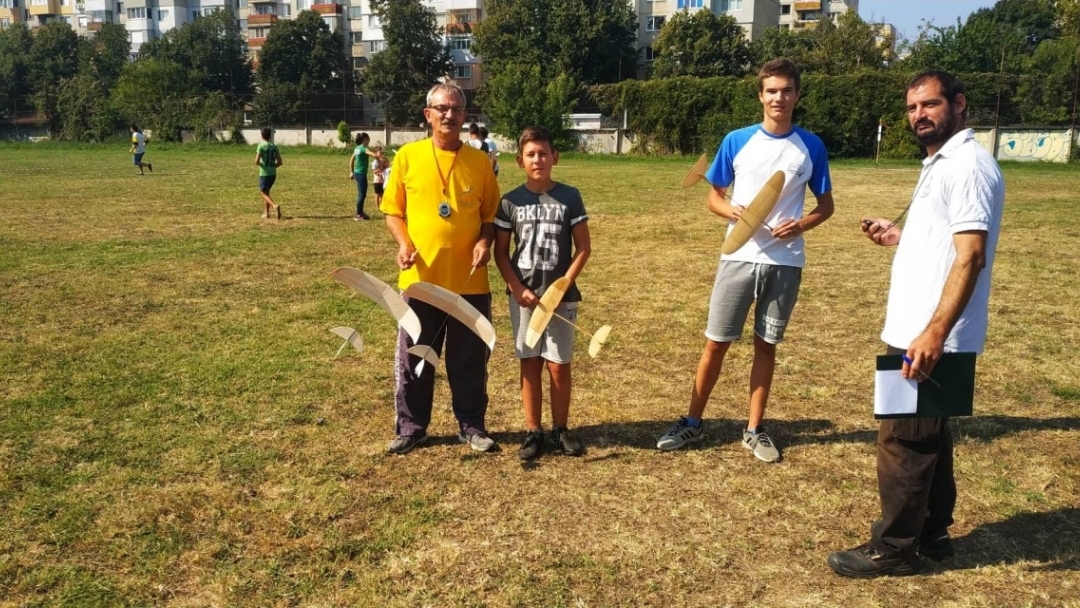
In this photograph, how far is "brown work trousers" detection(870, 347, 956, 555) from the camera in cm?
292

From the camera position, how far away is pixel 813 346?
250 inches

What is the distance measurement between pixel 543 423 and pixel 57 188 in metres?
19.3

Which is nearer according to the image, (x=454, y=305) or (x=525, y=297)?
(x=454, y=305)

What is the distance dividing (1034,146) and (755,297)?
37.9 meters

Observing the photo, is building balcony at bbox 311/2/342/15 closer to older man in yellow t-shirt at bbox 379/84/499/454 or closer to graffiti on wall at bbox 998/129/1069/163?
graffiti on wall at bbox 998/129/1069/163

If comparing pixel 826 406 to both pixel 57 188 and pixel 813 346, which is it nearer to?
pixel 813 346

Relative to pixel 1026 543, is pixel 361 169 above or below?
above

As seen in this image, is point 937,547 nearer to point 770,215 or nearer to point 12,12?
point 770,215

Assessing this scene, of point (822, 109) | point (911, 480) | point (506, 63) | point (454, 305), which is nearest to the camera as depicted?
point (911, 480)

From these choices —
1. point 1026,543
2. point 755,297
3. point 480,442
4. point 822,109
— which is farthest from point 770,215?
point 822,109

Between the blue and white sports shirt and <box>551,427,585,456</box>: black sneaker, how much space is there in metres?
1.29

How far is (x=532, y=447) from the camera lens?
4152 millimetres

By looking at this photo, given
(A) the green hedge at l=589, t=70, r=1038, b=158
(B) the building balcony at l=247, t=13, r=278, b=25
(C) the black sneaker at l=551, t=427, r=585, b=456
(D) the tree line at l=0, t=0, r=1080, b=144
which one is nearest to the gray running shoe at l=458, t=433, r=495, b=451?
(C) the black sneaker at l=551, t=427, r=585, b=456

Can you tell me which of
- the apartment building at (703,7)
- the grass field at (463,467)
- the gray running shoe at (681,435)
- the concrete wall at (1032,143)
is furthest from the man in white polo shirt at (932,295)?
the apartment building at (703,7)
